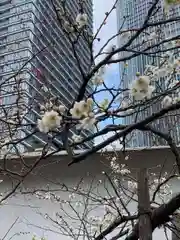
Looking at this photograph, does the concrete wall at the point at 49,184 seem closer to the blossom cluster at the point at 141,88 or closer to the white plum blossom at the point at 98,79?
the white plum blossom at the point at 98,79

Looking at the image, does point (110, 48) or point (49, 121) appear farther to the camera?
point (110, 48)

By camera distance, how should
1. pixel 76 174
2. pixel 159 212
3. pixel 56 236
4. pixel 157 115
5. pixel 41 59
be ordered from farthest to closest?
pixel 76 174 < pixel 56 236 < pixel 41 59 < pixel 159 212 < pixel 157 115

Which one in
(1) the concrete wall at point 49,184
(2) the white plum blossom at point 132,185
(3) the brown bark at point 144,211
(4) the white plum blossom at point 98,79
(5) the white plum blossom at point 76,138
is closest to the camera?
(5) the white plum blossom at point 76,138

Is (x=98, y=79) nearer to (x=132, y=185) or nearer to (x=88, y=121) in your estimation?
(x=88, y=121)

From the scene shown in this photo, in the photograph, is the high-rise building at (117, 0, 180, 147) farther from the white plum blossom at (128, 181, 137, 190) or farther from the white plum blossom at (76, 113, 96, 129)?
the white plum blossom at (128, 181, 137, 190)

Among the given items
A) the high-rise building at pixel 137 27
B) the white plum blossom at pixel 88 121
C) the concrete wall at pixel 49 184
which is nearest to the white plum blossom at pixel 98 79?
the high-rise building at pixel 137 27

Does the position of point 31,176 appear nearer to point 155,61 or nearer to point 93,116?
point 155,61

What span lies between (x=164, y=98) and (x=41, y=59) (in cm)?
180

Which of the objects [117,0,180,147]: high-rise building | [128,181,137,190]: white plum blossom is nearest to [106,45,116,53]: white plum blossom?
[117,0,180,147]: high-rise building

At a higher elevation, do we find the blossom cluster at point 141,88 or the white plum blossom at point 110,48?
the white plum blossom at point 110,48

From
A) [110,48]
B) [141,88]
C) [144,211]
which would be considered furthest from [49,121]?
[144,211]

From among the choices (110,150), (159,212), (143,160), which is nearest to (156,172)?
(143,160)

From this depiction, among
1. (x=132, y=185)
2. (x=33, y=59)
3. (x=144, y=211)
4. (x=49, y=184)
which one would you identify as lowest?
(x=144, y=211)

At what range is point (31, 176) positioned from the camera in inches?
179
